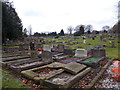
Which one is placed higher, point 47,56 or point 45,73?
point 47,56

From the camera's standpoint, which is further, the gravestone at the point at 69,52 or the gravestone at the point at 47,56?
the gravestone at the point at 69,52

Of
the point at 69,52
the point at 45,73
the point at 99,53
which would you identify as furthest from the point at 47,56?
the point at 99,53

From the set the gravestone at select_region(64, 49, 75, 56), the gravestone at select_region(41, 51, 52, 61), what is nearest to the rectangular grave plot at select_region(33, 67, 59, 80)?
the gravestone at select_region(41, 51, 52, 61)

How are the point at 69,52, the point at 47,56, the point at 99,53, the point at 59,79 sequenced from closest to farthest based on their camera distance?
the point at 59,79
the point at 47,56
the point at 99,53
the point at 69,52

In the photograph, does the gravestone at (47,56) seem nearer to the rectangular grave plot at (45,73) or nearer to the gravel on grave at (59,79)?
the rectangular grave plot at (45,73)

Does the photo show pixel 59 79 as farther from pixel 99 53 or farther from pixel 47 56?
pixel 99 53

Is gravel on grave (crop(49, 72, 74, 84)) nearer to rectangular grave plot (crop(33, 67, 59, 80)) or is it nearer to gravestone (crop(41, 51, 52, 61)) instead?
rectangular grave plot (crop(33, 67, 59, 80))

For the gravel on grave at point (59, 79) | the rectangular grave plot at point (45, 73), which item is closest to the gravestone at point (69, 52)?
the rectangular grave plot at point (45, 73)

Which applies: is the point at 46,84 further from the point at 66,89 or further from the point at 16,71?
the point at 16,71

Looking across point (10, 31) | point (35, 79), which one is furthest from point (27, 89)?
point (10, 31)

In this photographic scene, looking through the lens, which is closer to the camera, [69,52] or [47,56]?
[47,56]

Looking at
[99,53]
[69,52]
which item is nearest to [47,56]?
[69,52]

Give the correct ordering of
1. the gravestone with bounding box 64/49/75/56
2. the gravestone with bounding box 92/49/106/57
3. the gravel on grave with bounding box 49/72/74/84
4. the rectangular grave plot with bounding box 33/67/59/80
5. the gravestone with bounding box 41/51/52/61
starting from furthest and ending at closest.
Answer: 1. the gravestone with bounding box 64/49/75/56
2. the gravestone with bounding box 92/49/106/57
3. the gravestone with bounding box 41/51/52/61
4. the rectangular grave plot with bounding box 33/67/59/80
5. the gravel on grave with bounding box 49/72/74/84

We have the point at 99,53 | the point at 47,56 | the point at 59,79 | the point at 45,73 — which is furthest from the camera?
the point at 99,53
